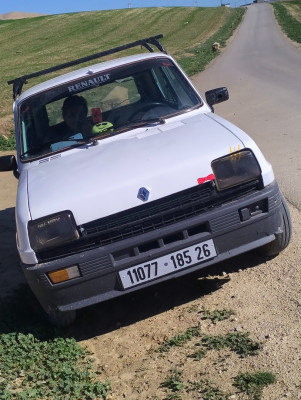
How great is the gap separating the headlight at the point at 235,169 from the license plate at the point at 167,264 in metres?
0.40

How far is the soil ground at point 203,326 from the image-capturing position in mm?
3795

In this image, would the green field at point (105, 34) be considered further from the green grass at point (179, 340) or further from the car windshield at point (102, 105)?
the green grass at point (179, 340)

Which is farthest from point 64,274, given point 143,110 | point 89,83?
point 89,83

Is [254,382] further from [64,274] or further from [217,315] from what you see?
[64,274]

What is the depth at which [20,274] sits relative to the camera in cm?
627

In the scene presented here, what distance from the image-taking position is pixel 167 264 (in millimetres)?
4453

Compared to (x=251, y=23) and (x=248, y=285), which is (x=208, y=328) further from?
(x=251, y=23)

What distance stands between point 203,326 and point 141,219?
0.80 metres

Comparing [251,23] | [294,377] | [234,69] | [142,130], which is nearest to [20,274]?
[142,130]

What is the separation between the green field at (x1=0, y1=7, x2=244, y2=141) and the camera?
35.6 m

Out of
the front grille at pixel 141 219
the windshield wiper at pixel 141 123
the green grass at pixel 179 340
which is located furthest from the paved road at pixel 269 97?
the green grass at pixel 179 340

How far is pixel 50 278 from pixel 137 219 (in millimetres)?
661

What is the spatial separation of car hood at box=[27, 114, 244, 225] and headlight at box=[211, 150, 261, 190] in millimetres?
52

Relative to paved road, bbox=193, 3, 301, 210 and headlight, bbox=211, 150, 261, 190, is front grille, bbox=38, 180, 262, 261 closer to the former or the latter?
headlight, bbox=211, 150, 261, 190
